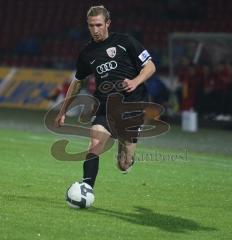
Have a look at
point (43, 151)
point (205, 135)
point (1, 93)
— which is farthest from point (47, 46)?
point (43, 151)

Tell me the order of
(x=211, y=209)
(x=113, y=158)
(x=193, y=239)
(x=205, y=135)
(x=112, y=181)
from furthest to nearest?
(x=205, y=135)
(x=113, y=158)
(x=112, y=181)
(x=211, y=209)
(x=193, y=239)

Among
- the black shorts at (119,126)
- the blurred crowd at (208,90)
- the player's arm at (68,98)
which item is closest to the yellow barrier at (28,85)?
the blurred crowd at (208,90)

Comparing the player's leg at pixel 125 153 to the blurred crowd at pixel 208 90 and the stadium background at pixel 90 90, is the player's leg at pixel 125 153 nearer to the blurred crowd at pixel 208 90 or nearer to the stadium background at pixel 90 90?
the stadium background at pixel 90 90

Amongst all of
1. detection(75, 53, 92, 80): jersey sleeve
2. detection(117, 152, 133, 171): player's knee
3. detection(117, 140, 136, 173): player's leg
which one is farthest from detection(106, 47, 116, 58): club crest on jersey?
detection(117, 152, 133, 171): player's knee

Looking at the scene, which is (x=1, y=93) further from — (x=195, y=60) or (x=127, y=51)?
(x=127, y=51)

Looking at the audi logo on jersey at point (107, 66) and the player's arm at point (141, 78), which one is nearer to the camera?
the player's arm at point (141, 78)

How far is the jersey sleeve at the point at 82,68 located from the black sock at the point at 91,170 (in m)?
1.04

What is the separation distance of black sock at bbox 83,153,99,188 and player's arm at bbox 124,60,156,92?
81cm

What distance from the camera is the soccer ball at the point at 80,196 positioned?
876cm

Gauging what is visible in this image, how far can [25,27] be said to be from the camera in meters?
34.3

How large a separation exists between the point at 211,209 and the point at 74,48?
2263 cm

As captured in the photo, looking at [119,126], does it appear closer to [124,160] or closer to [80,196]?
[124,160]

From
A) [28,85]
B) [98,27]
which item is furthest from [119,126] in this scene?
[28,85]

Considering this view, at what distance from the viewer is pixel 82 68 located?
9648mm
